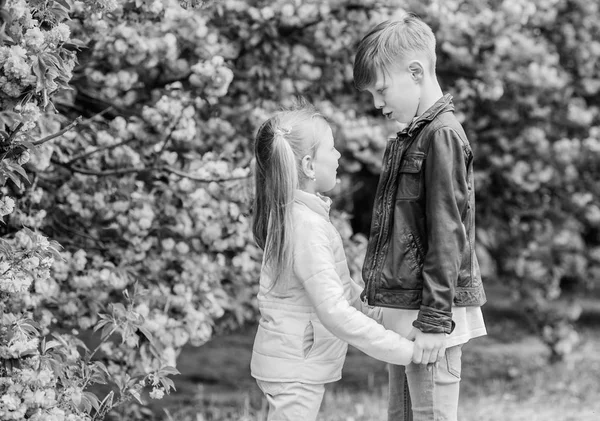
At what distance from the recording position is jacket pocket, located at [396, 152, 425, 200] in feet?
8.23

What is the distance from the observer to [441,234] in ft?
7.91

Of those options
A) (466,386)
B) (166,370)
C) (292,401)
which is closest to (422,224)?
(292,401)

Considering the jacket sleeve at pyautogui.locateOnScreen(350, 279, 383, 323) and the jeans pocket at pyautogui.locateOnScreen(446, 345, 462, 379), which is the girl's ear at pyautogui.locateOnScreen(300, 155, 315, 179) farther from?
the jeans pocket at pyautogui.locateOnScreen(446, 345, 462, 379)

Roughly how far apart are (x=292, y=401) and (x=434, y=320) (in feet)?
1.72

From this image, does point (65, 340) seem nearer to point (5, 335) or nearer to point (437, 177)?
point (5, 335)

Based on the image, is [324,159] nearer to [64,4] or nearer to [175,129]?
[64,4]

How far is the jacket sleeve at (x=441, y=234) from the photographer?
7.89 ft

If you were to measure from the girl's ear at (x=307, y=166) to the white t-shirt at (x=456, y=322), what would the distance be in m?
0.46

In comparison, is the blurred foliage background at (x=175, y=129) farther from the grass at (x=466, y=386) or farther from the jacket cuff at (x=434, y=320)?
the jacket cuff at (x=434, y=320)

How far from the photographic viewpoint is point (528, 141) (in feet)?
19.4

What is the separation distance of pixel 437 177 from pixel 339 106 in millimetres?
2658

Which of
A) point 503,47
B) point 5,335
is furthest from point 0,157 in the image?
point 503,47

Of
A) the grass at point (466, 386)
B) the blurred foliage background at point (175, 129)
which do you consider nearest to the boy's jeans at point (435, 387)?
the blurred foliage background at point (175, 129)

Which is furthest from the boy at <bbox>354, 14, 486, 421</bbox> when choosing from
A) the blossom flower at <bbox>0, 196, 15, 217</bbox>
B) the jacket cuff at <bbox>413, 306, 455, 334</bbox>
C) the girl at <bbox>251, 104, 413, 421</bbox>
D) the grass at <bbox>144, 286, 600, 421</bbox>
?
the grass at <bbox>144, 286, 600, 421</bbox>
